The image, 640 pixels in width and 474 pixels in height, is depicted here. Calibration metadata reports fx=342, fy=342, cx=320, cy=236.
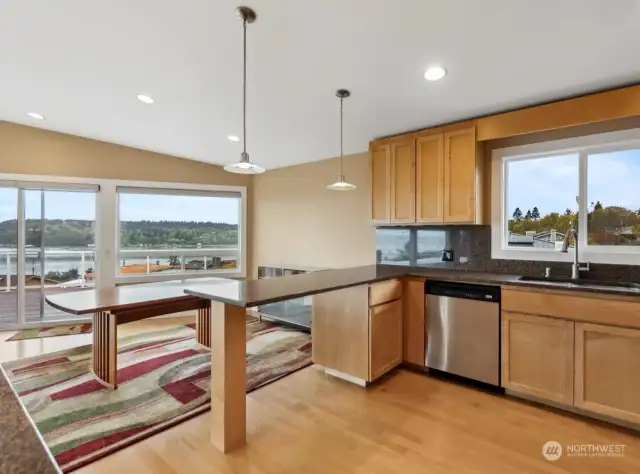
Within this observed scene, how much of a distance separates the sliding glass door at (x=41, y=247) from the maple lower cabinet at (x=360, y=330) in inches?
146

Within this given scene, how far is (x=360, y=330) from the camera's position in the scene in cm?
285

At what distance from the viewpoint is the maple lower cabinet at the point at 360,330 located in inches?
111

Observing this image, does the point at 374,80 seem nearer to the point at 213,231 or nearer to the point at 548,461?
the point at 548,461

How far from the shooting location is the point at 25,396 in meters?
2.68

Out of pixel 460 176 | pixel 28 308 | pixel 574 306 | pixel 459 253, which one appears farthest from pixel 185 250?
pixel 574 306

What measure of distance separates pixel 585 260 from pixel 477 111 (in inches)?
59.7

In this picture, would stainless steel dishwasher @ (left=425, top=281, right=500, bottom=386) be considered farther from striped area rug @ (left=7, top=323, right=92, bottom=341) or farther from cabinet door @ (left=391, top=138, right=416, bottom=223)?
striped area rug @ (left=7, top=323, right=92, bottom=341)

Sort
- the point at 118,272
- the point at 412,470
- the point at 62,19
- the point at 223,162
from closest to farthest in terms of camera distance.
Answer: the point at 412,470 < the point at 62,19 < the point at 118,272 < the point at 223,162

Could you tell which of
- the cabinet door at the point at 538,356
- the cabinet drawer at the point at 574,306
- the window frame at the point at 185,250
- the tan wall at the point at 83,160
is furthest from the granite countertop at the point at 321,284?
the tan wall at the point at 83,160

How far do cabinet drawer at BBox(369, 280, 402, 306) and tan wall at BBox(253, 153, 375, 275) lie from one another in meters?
1.07

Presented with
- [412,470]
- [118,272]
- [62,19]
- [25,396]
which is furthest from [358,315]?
[118,272]

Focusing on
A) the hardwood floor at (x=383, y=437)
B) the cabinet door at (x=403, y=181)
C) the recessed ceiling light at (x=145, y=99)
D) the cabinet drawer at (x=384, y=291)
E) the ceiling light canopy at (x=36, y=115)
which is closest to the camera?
the hardwood floor at (x=383, y=437)

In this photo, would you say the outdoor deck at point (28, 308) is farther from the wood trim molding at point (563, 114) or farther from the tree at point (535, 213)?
the tree at point (535, 213)

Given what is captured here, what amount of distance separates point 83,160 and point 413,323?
4.77 meters
